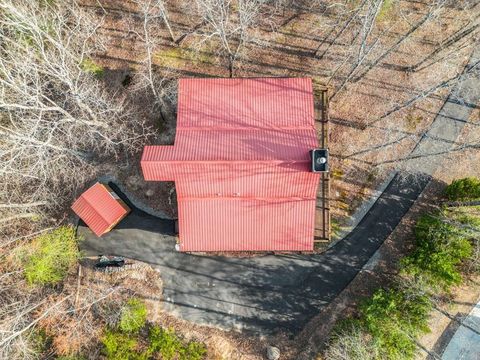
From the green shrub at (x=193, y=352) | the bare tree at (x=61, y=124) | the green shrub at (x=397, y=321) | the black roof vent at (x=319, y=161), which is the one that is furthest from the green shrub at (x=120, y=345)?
the black roof vent at (x=319, y=161)

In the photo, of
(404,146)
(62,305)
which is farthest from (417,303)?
(62,305)

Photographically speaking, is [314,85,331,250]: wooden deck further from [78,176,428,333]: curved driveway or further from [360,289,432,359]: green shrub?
[360,289,432,359]: green shrub

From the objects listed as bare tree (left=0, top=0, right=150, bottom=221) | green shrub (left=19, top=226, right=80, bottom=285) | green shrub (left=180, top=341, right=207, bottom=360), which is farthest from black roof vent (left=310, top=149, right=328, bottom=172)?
green shrub (left=19, top=226, right=80, bottom=285)

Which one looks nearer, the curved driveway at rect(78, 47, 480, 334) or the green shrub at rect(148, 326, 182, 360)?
the green shrub at rect(148, 326, 182, 360)

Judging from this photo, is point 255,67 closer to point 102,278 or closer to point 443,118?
point 443,118

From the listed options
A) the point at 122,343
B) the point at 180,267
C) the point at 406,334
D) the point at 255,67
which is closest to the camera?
the point at 406,334
